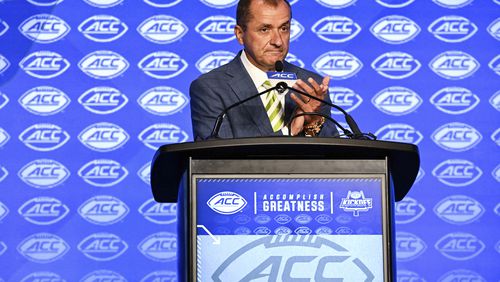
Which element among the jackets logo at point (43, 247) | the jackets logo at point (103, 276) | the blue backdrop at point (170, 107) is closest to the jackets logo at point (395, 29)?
the blue backdrop at point (170, 107)

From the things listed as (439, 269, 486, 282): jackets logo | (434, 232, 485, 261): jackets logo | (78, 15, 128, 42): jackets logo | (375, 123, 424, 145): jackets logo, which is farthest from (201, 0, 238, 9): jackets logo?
(439, 269, 486, 282): jackets logo

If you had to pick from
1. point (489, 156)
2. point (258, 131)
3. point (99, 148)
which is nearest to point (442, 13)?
point (489, 156)

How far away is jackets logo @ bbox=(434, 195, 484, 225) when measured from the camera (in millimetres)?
4430

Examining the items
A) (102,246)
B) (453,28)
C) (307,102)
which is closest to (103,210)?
(102,246)

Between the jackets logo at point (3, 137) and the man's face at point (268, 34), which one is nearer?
the man's face at point (268, 34)

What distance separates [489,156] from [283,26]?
1.74m

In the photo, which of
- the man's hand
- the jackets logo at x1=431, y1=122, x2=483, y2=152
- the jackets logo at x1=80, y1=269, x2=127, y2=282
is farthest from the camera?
the jackets logo at x1=431, y1=122, x2=483, y2=152

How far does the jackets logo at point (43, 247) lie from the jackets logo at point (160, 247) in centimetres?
37

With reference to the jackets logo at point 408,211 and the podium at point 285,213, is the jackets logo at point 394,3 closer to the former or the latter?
the jackets logo at point 408,211

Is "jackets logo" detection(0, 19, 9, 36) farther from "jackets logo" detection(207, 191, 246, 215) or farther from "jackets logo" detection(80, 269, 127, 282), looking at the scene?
"jackets logo" detection(207, 191, 246, 215)

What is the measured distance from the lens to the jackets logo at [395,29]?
4.52 m

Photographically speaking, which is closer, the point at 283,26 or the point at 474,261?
the point at 283,26

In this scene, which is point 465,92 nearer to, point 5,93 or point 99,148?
point 99,148

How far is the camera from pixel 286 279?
2025 millimetres
